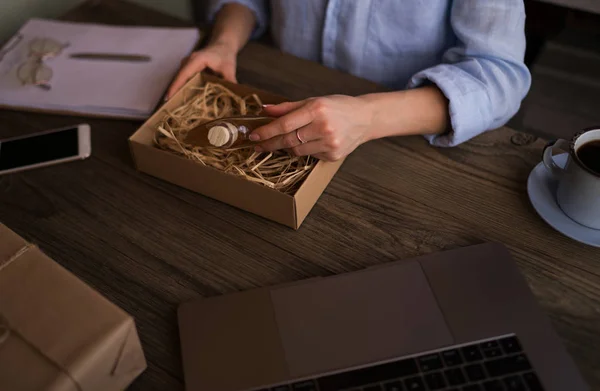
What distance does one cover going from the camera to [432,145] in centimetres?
85

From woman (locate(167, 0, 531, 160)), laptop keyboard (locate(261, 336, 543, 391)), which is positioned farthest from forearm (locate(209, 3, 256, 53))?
laptop keyboard (locate(261, 336, 543, 391))

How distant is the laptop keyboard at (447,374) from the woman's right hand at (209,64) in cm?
55

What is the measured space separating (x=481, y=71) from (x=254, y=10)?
21.1 inches

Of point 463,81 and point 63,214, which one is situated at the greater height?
point 463,81

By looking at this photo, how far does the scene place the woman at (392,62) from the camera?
0.75 meters

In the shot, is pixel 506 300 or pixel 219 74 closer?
pixel 506 300

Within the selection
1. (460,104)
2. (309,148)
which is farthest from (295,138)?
(460,104)

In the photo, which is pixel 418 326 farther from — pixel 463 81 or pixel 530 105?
pixel 530 105

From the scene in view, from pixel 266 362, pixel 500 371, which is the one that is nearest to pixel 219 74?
pixel 266 362

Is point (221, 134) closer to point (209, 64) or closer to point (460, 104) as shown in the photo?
point (209, 64)

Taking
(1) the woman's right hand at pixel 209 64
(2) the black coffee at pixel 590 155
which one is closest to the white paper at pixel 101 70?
(1) the woman's right hand at pixel 209 64

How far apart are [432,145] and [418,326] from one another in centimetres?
34

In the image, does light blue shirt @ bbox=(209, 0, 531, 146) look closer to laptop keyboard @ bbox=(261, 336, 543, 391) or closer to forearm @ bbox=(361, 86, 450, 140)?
forearm @ bbox=(361, 86, 450, 140)

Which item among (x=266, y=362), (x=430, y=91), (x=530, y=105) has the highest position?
(x=430, y=91)
